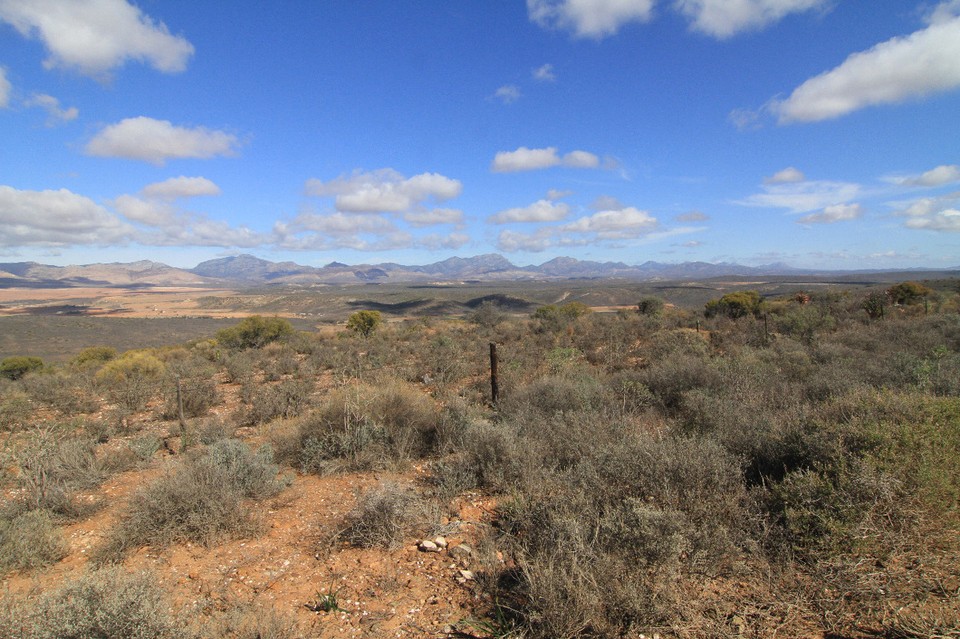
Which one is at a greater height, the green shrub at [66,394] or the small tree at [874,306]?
the small tree at [874,306]

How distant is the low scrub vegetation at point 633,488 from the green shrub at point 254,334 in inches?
520

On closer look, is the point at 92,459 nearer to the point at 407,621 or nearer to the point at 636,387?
the point at 407,621

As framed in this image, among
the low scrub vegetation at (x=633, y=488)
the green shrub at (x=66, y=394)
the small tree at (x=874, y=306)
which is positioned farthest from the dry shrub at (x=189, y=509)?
the small tree at (x=874, y=306)

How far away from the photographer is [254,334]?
23891 mm

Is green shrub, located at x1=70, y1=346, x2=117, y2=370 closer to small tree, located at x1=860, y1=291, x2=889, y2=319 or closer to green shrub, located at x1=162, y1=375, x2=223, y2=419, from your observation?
green shrub, located at x1=162, y1=375, x2=223, y2=419

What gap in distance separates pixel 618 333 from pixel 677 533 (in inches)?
580

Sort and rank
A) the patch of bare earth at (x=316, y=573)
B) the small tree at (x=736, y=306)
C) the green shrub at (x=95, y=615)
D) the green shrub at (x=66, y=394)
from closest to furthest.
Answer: the green shrub at (x=95, y=615), the patch of bare earth at (x=316, y=573), the green shrub at (x=66, y=394), the small tree at (x=736, y=306)

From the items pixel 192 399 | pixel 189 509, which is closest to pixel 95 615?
pixel 189 509

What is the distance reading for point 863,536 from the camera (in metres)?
3.30

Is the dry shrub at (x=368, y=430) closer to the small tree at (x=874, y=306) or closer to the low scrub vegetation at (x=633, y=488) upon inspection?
the low scrub vegetation at (x=633, y=488)

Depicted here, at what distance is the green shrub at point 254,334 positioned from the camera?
75.8 ft

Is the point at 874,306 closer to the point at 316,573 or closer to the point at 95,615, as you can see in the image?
the point at 316,573

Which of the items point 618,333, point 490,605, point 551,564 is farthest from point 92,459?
point 618,333

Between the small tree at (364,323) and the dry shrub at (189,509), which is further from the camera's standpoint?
A: the small tree at (364,323)
